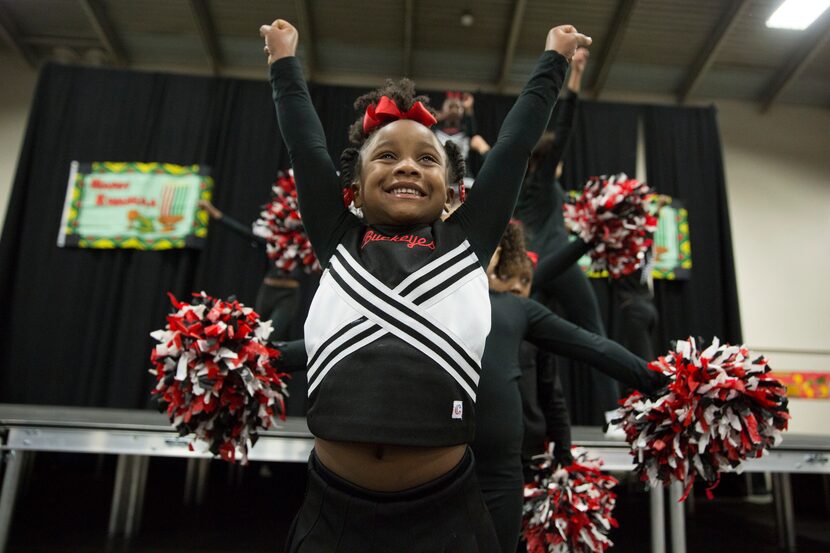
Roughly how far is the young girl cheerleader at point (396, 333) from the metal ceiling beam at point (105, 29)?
20.4ft

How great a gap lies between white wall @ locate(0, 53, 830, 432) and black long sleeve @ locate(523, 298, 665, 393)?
5808 mm

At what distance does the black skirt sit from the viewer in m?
0.89

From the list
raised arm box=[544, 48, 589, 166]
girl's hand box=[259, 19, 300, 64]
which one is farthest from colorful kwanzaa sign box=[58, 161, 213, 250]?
girl's hand box=[259, 19, 300, 64]

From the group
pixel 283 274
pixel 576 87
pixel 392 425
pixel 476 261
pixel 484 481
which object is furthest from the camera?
pixel 283 274

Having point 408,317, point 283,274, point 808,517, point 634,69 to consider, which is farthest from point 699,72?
point 408,317

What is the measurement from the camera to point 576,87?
282cm

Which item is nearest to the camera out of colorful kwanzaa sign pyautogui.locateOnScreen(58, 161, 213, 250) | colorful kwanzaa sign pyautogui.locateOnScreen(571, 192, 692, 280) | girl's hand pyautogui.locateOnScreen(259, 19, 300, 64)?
girl's hand pyautogui.locateOnScreen(259, 19, 300, 64)

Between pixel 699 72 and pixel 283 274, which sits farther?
pixel 699 72

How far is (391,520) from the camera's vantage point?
902 mm

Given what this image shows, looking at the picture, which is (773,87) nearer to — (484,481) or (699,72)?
(699,72)

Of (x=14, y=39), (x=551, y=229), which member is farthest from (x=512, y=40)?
(x=14, y=39)

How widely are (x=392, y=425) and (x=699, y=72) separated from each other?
710 cm

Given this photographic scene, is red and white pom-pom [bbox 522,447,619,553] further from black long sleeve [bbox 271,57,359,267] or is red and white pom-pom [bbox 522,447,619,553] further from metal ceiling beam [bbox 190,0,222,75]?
metal ceiling beam [bbox 190,0,222,75]

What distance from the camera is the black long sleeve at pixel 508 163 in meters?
1.10
